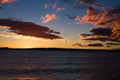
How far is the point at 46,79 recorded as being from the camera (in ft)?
132

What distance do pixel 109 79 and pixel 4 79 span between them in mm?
15329

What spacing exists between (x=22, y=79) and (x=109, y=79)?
42.1 ft

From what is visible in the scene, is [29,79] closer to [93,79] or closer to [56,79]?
[56,79]

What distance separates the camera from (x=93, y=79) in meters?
40.3

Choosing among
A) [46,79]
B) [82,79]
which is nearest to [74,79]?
[82,79]

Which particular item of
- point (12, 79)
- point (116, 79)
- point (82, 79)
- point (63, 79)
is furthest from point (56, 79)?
point (116, 79)

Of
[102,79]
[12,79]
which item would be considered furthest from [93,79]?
[12,79]

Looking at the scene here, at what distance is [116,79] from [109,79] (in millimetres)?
1018

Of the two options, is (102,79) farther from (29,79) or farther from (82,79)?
(29,79)

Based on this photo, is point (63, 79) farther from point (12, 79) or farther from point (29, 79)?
point (12, 79)

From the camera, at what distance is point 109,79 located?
40.9m

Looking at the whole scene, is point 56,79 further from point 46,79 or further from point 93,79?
point 93,79

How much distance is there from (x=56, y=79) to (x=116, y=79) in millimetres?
8899

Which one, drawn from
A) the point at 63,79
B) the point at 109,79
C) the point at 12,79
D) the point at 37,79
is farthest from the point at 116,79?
the point at 12,79
